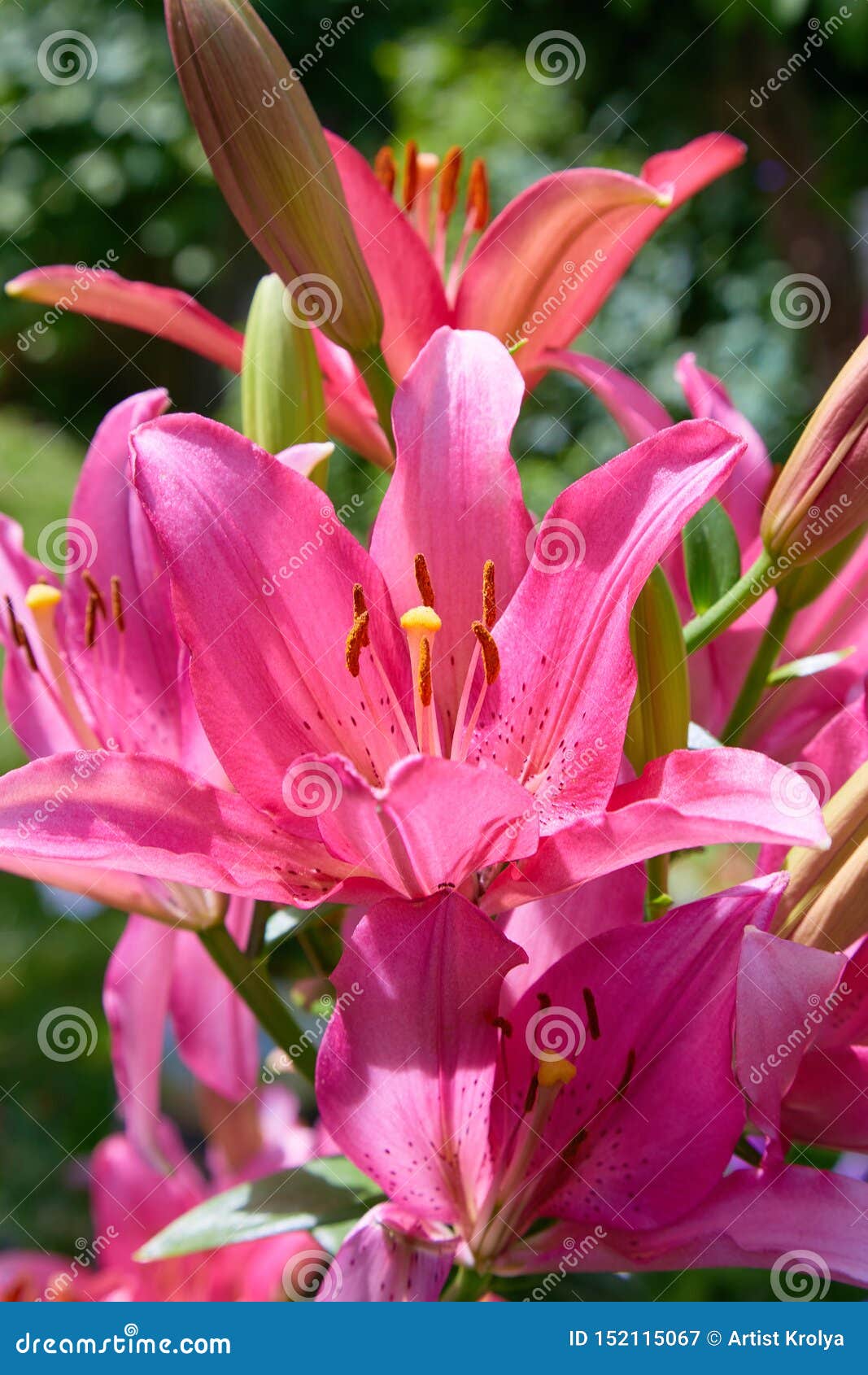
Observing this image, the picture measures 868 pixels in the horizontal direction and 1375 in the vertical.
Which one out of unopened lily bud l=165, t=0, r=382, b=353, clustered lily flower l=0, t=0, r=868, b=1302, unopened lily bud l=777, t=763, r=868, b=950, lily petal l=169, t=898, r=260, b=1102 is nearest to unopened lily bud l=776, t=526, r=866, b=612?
clustered lily flower l=0, t=0, r=868, b=1302

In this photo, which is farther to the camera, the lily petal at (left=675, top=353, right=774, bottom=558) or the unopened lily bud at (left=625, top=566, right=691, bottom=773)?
the lily petal at (left=675, top=353, right=774, bottom=558)

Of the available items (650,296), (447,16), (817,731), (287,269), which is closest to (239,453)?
(287,269)

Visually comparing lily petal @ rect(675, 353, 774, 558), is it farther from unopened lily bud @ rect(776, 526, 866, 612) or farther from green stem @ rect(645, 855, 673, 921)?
green stem @ rect(645, 855, 673, 921)

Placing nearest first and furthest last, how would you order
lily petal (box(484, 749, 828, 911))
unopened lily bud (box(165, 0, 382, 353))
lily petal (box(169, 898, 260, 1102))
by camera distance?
lily petal (box(484, 749, 828, 911)), unopened lily bud (box(165, 0, 382, 353)), lily petal (box(169, 898, 260, 1102))

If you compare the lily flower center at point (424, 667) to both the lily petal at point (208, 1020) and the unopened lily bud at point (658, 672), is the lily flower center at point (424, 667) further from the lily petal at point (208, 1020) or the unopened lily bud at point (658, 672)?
the lily petal at point (208, 1020)

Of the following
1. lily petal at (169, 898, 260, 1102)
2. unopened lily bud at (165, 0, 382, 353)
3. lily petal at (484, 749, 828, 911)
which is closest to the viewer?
lily petal at (484, 749, 828, 911)

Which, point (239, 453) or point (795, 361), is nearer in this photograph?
point (239, 453)
